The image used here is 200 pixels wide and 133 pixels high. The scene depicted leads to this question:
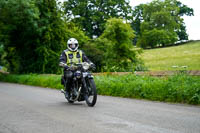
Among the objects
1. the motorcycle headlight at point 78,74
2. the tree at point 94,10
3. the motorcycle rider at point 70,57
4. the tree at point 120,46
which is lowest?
the motorcycle headlight at point 78,74

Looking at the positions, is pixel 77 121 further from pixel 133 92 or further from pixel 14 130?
pixel 133 92

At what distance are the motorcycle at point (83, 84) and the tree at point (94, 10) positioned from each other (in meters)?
53.5

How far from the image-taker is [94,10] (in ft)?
210

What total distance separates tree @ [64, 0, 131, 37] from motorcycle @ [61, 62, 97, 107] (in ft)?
175

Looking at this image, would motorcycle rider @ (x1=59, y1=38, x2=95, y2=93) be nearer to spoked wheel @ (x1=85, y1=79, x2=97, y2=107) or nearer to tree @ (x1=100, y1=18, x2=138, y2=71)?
spoked wheel @ (x1=85, y1=79, x2=97, y2=107)

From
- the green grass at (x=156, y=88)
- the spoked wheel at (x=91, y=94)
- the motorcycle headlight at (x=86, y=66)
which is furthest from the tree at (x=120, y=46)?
the spoked wheel at (x=91, y=94)

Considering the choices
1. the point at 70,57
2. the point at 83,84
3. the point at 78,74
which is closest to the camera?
the point at 83,84

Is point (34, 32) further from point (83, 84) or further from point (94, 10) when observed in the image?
point (94, 10)

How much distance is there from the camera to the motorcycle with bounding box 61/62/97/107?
30.5 ft

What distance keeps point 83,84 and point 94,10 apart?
55731 mm

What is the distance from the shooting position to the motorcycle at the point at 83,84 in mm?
9289

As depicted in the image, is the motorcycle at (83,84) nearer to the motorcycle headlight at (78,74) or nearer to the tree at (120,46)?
the motorcycle headlight at (78,74)

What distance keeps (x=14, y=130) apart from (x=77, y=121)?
1320 millimetres

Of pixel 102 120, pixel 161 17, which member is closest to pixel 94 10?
pixel 161 17
